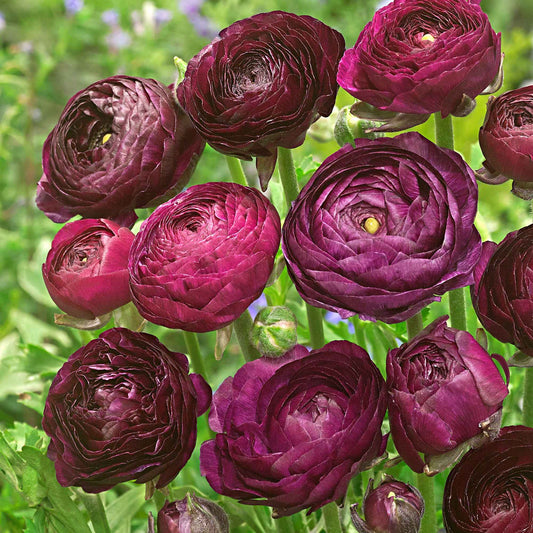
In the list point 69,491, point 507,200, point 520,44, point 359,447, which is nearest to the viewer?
point 359,447

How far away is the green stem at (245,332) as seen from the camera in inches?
15.0

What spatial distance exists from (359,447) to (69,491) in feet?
0.59

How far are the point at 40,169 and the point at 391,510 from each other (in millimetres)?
1090

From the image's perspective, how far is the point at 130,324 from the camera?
0.38 metres

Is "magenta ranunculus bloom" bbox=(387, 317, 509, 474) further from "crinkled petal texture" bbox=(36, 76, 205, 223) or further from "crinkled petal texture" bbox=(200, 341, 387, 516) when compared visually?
"crinkled petal texture" bbox=(36, 76, 205, 223)

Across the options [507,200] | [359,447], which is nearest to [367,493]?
[359,447]

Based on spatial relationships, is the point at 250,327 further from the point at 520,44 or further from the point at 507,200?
the point at 520,44

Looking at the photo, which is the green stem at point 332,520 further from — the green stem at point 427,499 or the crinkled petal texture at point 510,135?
the crinkled petal texture at point 510,135

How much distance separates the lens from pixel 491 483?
13.3 inches

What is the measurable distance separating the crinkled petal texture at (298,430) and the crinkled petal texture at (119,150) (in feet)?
0.32

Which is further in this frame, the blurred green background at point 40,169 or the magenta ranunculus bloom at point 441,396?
the blurred green background at point 40,169

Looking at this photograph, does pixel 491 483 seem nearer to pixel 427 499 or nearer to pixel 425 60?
pixel 427 499

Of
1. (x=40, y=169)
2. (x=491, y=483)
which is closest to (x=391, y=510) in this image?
(x=491, y=483)


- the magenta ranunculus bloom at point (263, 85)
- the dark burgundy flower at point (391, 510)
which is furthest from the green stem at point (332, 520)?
the magenta ranunculus bloom at point (263, 85)
